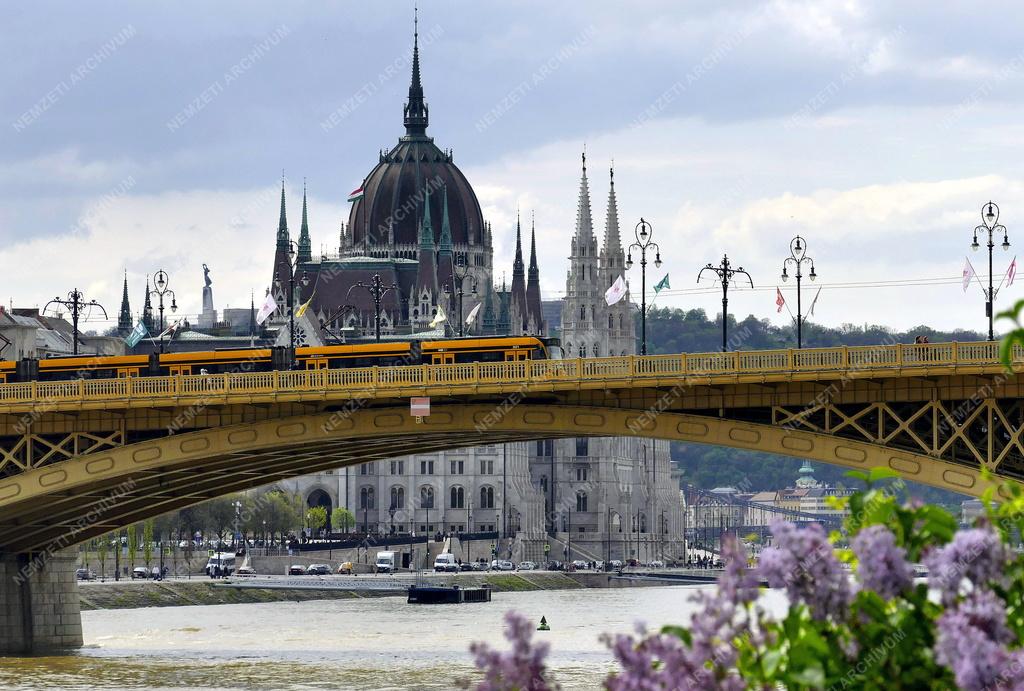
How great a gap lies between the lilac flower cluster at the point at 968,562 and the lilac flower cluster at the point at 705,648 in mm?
1485

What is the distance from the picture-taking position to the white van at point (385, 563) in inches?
6860

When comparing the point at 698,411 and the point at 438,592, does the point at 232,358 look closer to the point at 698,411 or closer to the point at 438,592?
the point at 698,411

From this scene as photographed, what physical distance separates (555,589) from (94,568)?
39.3 metres

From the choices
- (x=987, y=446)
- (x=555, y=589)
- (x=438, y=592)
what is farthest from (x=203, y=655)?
(x=555, y=589)

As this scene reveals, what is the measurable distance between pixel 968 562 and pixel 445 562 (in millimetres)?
Answer: 166305

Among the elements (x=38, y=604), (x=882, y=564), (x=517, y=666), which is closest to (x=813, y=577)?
(x=882, y=564)

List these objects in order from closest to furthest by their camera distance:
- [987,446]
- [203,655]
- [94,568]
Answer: [987,446] → [203,655] → [94,568]

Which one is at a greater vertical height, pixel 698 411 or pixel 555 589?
pixel 698 411

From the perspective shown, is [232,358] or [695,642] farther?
[232,358]

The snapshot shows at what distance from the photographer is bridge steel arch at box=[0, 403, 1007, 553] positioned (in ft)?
184

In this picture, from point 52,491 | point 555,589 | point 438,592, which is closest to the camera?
point 52,491

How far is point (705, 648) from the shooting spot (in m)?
17.4

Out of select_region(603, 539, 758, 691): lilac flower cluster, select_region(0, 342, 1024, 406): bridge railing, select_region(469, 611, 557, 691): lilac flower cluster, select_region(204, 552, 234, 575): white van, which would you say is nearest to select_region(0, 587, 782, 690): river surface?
select_region(0, 342, 1024, 406): bridge railing

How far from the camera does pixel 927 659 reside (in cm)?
1728
